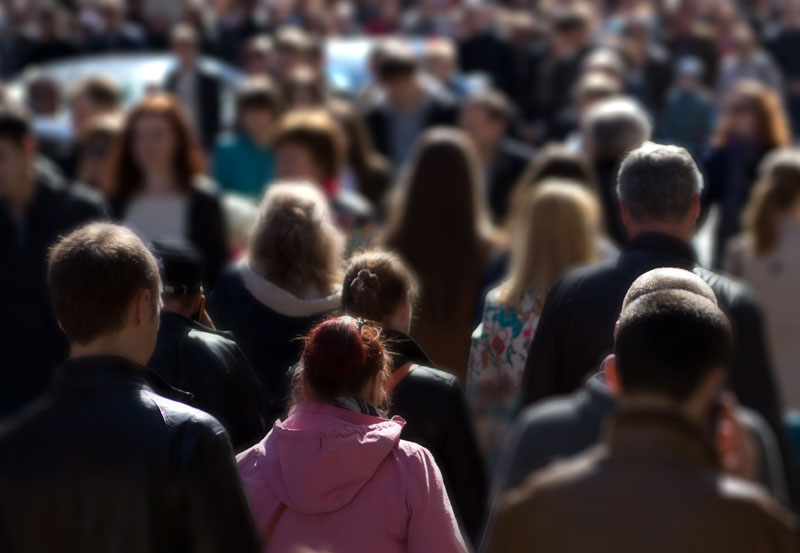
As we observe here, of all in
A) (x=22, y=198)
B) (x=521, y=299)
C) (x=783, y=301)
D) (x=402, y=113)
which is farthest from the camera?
(x=402, y=113)

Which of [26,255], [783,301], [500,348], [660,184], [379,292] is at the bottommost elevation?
[783,301]

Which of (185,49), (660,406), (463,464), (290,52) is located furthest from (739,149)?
(660,406)

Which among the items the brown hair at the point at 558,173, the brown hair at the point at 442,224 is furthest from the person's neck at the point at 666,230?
the brown hair at the point at 558,173

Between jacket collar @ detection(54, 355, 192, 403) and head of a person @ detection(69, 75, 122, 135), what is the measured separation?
6687mm

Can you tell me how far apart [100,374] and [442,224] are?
3357 mm

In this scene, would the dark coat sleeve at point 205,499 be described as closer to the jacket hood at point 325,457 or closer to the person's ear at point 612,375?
the jacket hood at point 325,457

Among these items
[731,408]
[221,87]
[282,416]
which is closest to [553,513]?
[731,408]

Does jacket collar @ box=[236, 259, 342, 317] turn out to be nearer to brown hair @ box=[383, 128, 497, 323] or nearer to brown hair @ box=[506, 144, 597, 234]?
brown hair @ box=[383, 128, 497, 323]

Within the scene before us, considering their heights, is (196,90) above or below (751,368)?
below

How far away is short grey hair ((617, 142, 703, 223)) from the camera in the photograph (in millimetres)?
3887

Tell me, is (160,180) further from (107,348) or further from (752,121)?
(107,348)

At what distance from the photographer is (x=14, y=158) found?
21.1 ft

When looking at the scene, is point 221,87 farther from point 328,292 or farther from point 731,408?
point 731,408

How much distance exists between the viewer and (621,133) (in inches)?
272
